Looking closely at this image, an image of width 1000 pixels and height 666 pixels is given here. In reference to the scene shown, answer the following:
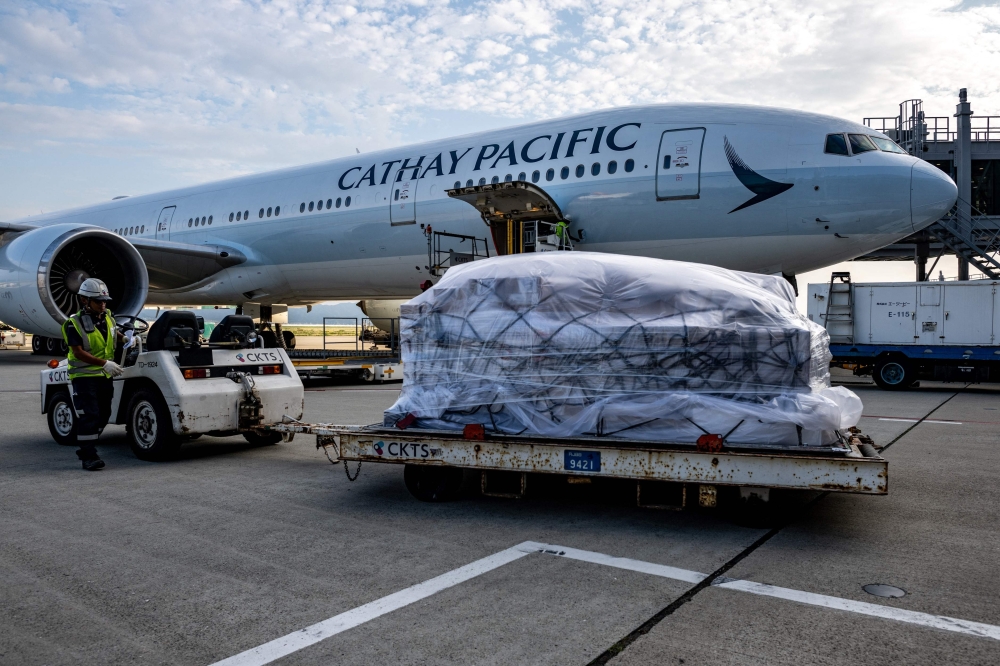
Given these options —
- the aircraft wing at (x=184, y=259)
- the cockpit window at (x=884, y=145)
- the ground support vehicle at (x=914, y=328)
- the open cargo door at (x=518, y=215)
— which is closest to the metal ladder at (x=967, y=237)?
the ground support vehicle at (x=914, y=328)

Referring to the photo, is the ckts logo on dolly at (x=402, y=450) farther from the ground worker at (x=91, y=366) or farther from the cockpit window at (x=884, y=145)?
the cockpit window at (x=884, y=145)

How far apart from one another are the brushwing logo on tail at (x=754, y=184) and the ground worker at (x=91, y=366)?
7.75 metres

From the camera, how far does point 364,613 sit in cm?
327

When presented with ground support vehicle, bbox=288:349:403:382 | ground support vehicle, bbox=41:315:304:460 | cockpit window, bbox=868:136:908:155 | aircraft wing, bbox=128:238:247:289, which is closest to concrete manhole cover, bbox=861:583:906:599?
ground support vehicle, bbox=41:315:304:460

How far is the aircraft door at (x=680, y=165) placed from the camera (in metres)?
10.6

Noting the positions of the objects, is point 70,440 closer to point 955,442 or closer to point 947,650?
point 947,650

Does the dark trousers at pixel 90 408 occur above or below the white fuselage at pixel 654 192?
below

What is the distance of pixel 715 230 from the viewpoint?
10.6 meters

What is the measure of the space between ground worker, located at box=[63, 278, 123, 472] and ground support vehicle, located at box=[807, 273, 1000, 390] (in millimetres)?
13217

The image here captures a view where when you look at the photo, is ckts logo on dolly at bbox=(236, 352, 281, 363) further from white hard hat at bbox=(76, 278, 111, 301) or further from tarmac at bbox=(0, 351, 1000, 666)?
tarmac at bbox=(0, 351, 1000, 666)

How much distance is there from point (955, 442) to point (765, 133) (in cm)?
481

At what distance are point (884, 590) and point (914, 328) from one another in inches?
518

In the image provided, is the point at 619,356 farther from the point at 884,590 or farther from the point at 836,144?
the point at 836,144

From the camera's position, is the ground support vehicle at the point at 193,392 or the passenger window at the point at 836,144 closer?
the ground support vehicle at the point at 193,392
